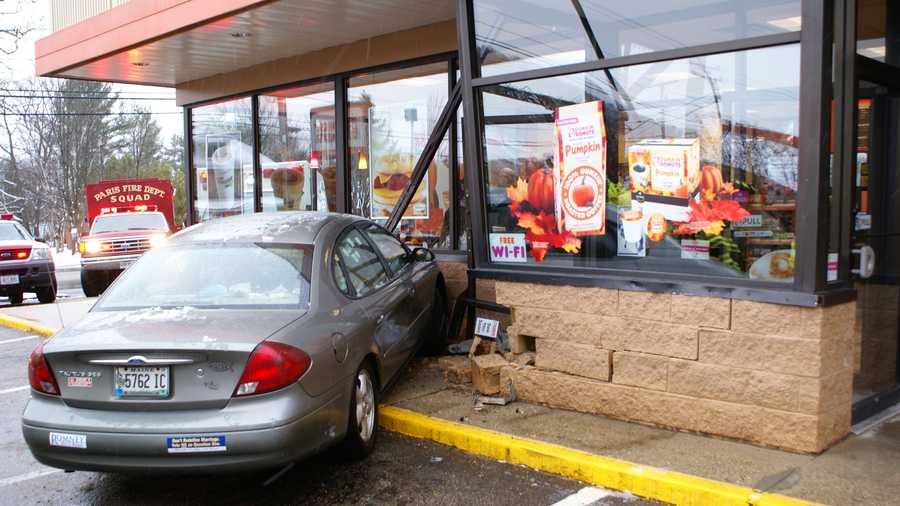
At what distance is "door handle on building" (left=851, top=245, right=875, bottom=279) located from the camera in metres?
4.89

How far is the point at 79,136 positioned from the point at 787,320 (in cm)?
4993

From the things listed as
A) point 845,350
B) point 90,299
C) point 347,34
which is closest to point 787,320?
point 845,350

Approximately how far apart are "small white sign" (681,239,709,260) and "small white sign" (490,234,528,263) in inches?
58.0

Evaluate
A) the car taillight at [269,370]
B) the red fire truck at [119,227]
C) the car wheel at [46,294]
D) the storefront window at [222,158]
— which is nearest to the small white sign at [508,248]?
the car taillight at [269,370]

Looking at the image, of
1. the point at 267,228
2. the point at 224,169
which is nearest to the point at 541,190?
the point at 267,228

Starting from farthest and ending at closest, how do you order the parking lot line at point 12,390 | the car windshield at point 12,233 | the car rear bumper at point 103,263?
the car rear bumper at point 103,263
the car windshield at point 12,233
the parking lot line at point 12,390

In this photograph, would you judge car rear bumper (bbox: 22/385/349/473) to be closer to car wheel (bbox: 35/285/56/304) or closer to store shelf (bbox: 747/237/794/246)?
store shelf (bbox: 747/237/794/246)

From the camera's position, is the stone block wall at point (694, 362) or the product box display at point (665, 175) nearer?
the stone block wall at point (694, 362)

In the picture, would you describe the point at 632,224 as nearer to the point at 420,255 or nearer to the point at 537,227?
the point at 537,227

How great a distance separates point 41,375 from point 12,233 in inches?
474

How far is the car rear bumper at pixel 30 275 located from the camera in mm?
13597

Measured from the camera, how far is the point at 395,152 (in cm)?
1074

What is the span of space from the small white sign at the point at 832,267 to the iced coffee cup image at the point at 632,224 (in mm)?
1309

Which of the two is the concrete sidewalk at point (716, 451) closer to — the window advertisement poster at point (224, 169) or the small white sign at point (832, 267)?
the small white sign at point (832, 267)
